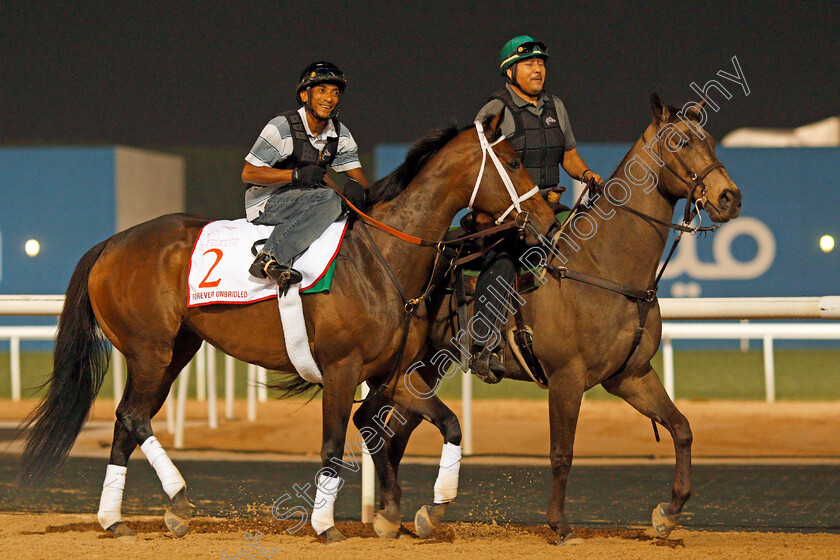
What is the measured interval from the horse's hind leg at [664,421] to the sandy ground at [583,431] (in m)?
2.64

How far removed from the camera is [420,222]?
475cm

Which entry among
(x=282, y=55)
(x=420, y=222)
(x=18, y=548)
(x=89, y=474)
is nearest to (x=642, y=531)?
(x=420, y=222)

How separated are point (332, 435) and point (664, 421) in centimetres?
157

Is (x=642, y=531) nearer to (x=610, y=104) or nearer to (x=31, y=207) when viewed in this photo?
(x=610, y=104)

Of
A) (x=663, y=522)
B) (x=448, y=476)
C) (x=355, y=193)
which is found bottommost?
(x=663, y=522)

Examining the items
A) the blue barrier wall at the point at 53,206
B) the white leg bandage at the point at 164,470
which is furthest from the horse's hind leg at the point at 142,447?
the blue barrier wall at the point at 53,206

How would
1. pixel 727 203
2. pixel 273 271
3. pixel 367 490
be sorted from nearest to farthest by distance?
pixel 727 203 → pixel 273 271 → pixel 367 490

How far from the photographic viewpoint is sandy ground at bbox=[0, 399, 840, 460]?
25.6 ft

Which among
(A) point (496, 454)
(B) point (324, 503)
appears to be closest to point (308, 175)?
(B) point (324, 503)

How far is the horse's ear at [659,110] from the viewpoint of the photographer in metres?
4.71

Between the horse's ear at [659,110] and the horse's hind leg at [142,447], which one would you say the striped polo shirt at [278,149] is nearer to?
the horse's hind leg at [142,447]

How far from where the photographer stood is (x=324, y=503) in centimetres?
461

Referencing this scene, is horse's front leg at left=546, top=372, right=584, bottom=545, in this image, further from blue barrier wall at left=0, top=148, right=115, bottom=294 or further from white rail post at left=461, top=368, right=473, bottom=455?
blue barrier wall at left=0, top=148, right=115, bottom=294

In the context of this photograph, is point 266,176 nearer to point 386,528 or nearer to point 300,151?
point 300,151
